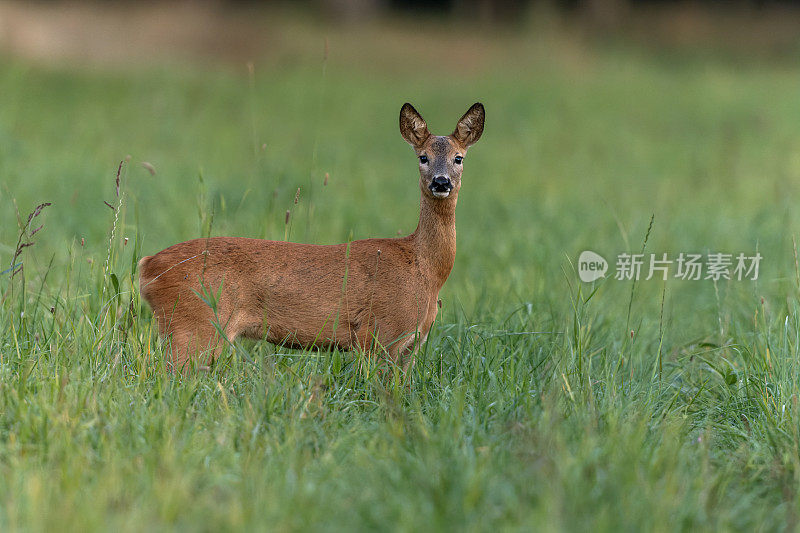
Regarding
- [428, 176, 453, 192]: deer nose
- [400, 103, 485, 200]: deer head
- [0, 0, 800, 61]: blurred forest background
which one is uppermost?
[0, 0, 800, 61]: blurred forest background

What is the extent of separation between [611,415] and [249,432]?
1159 millimetres

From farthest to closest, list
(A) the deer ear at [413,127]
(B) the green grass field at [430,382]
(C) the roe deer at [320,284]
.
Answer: (A) the deer ear at [413,127], (C) the roe deer at [320,284], (B) the green grass field at [430,382]

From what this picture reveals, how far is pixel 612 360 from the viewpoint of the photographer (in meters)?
4.00

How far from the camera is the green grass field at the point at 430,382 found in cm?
250

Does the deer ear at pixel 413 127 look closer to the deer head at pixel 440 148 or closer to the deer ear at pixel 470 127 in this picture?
the deer head at pixel 440 148

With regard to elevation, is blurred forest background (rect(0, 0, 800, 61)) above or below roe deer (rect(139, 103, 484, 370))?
above

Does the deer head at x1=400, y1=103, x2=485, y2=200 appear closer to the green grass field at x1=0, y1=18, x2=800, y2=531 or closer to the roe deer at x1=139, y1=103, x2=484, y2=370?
the roe deer at x1=139, y1=103, x2=484, y2=370

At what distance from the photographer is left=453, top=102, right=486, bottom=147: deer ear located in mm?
3805

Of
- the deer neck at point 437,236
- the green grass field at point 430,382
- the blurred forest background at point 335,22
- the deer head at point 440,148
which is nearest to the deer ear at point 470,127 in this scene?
the deer head at point 440,148

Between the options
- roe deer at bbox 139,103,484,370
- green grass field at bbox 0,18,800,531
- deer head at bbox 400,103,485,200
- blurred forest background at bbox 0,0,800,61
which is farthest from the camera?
blurred forest background at bbox 0,0,800,61

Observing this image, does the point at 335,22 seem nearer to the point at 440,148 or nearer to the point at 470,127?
the point at 470,127

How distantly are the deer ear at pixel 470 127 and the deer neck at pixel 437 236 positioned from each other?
0.24 m

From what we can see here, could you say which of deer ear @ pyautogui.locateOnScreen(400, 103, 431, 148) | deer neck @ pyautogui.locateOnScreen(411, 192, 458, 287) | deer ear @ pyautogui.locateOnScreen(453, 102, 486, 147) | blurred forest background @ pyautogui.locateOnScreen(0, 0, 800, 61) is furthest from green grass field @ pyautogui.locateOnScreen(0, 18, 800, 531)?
blurred forest background @ pyautogui.locateOnScreen(0, 0, 800, 61)

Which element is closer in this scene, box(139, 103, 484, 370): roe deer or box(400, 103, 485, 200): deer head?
box(139, 103, 484, 370): roe deer
